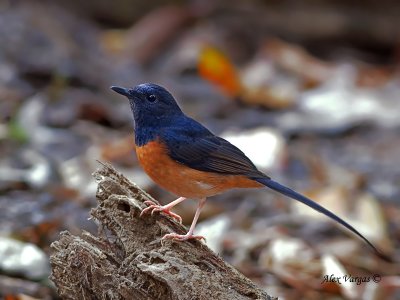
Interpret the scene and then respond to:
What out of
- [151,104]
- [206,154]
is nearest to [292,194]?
[206,154]

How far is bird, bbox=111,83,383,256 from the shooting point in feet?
16.4

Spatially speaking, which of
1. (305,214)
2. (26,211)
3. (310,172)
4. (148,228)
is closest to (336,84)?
(310,172)

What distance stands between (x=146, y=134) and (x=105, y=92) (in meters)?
4.76

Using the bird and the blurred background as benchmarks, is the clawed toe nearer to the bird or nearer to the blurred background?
the bird

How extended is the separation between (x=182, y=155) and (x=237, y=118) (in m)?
4.65

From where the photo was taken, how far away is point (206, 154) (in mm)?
5152

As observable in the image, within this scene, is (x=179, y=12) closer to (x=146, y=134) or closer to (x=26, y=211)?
(x=26, y=211)

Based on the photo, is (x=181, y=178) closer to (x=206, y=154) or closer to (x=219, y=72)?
(x=206, y=154)

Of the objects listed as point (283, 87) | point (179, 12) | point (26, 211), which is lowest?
point (26, 211)

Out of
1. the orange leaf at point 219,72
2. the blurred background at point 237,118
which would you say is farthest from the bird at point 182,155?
the orange leaf at point 219,72

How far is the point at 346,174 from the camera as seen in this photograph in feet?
27.0

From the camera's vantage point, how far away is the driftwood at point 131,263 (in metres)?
3.96

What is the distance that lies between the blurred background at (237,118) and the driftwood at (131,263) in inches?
43.8

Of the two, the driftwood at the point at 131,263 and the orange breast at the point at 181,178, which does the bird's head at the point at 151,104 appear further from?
the driftwood at the point at 131,263
